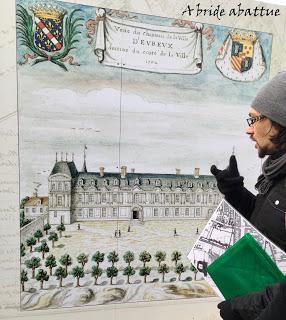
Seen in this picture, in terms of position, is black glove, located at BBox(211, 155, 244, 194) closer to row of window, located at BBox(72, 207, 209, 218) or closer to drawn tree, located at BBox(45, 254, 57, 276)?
row of window, located at BBox(72, 207, 209, 218)

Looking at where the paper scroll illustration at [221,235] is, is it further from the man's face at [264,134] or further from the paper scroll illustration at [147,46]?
the paper scroll illustration at [147,46]

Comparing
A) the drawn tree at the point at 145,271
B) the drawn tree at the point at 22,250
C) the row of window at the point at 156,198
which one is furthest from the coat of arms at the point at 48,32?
the drawn tree at the point at 145,271

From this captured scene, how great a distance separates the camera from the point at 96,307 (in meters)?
1.79

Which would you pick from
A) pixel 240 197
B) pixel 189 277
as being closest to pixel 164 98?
pixel 240 197

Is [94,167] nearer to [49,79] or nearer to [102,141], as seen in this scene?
[102,141]

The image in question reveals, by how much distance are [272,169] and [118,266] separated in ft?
3.74

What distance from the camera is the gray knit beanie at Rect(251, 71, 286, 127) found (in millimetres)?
877

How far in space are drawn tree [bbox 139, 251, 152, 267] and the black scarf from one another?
983 mm

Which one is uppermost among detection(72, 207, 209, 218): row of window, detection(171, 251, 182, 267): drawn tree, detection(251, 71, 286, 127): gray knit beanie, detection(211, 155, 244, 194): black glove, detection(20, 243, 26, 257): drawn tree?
detection(251, 71, 286, 127): gray knit beanie

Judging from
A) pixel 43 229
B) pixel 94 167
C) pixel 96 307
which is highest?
pixel 94 167

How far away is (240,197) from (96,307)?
1.11 m

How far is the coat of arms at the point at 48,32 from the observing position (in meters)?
1.56

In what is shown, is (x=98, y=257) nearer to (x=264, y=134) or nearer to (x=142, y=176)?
(x=142, y=176)

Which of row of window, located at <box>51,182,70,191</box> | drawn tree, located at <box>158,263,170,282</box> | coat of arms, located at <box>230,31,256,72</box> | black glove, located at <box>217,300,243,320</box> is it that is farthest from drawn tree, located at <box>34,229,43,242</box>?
coat of arms, located at <box>230,31,256,72</box>
